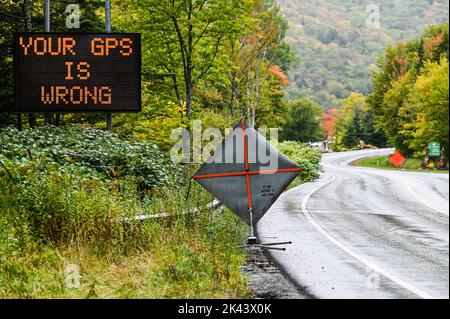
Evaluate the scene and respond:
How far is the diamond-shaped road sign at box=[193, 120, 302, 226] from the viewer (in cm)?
1147

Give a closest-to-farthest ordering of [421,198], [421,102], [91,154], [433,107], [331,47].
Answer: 1. [433,107]
2. [421,102]
3. [91,154]
4. [421,198]
5. [331,47]

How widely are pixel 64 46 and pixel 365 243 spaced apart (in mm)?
8205

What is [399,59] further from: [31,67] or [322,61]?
[322,61]

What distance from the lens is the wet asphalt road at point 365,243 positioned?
8508 millimetres

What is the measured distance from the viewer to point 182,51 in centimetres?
2214

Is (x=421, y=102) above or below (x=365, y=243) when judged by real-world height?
above

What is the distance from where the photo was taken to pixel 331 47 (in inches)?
4003

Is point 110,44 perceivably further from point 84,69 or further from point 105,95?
point 105,95

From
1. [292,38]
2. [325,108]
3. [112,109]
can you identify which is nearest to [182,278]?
[112,109]

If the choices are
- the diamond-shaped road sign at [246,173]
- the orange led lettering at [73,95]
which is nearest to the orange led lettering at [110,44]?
the orange led lettering at [73,95]

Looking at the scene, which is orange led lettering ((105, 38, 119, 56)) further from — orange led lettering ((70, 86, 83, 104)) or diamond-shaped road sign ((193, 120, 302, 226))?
diamond-shaped road sign ((193, 120, 302, 226))

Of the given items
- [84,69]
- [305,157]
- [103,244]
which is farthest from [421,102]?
[305,157]

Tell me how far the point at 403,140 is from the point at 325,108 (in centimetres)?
9288

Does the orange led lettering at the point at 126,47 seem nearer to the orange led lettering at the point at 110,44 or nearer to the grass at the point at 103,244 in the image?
the orange led lettering at the point at 110,44
